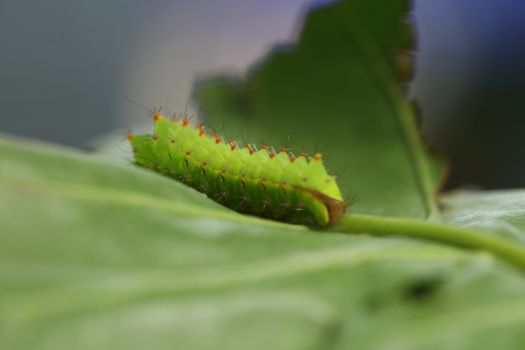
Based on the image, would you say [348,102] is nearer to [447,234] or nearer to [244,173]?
[244,173]

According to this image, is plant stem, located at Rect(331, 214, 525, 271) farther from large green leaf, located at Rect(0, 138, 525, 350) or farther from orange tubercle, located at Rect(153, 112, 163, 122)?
orange tubercle, located at Rect(153, 112, 163, 122)

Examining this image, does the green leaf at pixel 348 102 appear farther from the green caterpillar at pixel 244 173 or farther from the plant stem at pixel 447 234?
the plant stem at pixel 447 234

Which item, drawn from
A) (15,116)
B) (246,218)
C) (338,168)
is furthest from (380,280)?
(15,116)

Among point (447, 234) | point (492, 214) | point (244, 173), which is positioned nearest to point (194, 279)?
point (447, 234)

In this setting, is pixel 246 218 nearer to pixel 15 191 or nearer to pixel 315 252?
pixel 315 252

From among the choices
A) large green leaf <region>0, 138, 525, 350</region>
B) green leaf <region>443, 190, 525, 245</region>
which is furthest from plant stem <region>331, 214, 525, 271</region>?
green leaf <region>443, 190, 525, 245</region>
